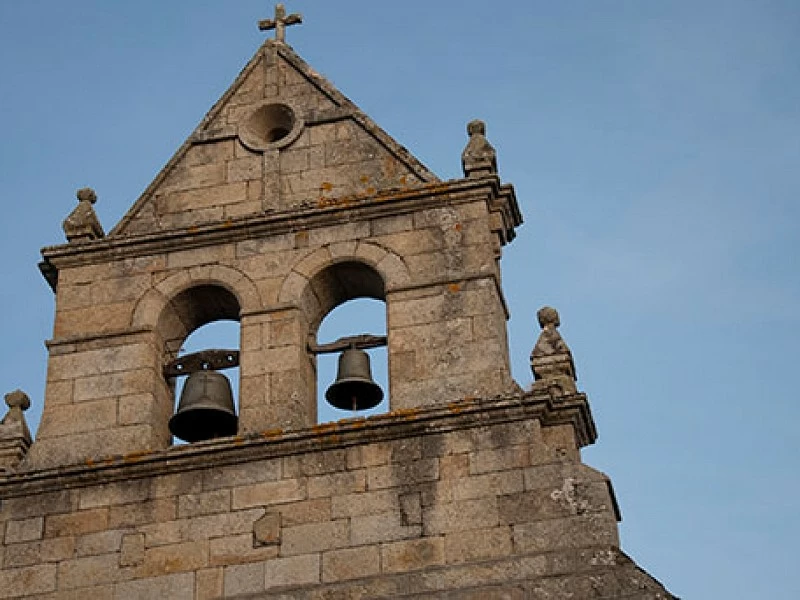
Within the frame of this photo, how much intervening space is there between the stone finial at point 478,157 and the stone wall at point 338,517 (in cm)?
289

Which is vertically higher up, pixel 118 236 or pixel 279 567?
pixel 118 236

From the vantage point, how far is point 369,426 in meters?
15.4

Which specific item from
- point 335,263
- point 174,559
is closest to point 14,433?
point 174,559

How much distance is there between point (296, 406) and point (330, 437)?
24.4 inches

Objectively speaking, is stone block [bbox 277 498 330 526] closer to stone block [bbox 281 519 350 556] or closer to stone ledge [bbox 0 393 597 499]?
stone block [bbox 281 519 350 556]

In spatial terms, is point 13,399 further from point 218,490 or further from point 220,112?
point 220,112

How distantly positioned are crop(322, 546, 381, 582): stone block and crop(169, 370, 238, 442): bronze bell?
2020 millimetres

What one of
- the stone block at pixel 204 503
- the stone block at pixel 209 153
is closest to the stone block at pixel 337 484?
the stone block at pixel 204 503

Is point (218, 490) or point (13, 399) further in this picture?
point (13, 399)

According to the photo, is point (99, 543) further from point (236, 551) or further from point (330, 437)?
point (330, 437)

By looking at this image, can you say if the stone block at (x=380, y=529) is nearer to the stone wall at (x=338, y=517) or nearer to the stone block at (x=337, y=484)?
the stone wall at (x=338, y=517)

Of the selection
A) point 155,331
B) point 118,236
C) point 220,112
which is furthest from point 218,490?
point 220,112

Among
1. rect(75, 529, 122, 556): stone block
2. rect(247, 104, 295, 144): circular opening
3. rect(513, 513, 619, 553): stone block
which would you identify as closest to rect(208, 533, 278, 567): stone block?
rect(75, 529, 122, 556): stone block

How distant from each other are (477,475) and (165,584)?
8.79 ft
